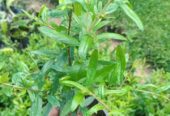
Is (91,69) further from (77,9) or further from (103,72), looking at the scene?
(77,9)

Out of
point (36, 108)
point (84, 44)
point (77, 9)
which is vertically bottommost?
point (36, 108)

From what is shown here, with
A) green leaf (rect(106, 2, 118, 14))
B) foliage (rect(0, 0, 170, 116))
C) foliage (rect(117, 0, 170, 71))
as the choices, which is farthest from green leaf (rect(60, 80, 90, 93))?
foliage (rect(117, 0, 170, 71))

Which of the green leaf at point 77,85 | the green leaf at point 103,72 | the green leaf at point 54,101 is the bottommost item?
the green leaf at point 54,101

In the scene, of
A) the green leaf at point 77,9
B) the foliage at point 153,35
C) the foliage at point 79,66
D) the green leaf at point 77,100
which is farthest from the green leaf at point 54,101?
the foliage at point 153,35

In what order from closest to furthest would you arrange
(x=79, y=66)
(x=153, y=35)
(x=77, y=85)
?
(x=77, y=85), (x=79, y=66), (x=153, y=35)

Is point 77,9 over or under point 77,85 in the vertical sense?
over

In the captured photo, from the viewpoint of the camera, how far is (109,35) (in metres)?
1.29

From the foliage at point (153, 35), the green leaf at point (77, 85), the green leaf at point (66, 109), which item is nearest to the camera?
the green leaf at point (77, 85)

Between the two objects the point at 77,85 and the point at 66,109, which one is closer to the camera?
the point at 77,85

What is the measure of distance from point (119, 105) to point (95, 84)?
858 mm

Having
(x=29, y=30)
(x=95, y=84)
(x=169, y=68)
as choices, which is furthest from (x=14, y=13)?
(x=95, y=84)

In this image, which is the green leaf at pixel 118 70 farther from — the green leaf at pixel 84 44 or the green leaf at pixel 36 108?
the green leaf at pixel 36 108

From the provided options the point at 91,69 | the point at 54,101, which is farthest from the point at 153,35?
the point at 91,69

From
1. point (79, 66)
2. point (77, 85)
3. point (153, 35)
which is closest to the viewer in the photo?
point (77, 85)
